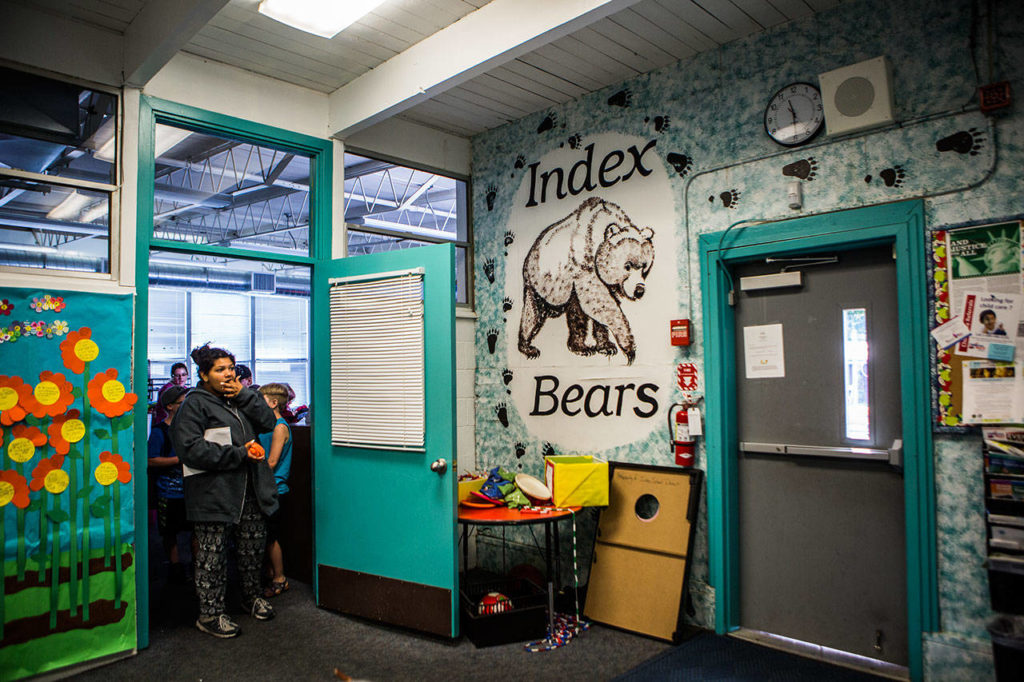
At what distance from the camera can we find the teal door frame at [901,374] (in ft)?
8.63

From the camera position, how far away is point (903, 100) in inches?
106

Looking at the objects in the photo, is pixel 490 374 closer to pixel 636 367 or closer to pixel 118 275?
pixel 636 367

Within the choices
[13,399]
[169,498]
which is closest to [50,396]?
[13,399]

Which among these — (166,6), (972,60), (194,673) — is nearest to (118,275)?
(166,6)

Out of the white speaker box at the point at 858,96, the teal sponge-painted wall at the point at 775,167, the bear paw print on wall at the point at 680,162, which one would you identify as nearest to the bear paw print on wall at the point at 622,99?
the teal sponge-painted wall at the point at 775,167

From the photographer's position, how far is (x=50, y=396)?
2.88 m

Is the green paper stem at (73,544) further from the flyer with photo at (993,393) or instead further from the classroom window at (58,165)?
the flyer with photo at (993,393)

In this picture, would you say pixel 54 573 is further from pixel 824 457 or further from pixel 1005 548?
pixel 1005 548

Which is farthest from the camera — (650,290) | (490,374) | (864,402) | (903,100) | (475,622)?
(490,374)

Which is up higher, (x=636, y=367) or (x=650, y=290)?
(x=650, y=290)

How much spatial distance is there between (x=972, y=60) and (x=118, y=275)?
3.89 m

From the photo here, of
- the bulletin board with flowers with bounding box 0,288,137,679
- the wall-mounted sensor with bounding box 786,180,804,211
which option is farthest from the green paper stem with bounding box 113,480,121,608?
the wall-mounted sensor with bounding box 786,180,804,211

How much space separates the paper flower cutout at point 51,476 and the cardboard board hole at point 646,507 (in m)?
2.77

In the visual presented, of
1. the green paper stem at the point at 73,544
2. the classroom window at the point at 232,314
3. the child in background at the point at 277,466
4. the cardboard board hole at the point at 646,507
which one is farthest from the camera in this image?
the classroom window at the point at 232,314
